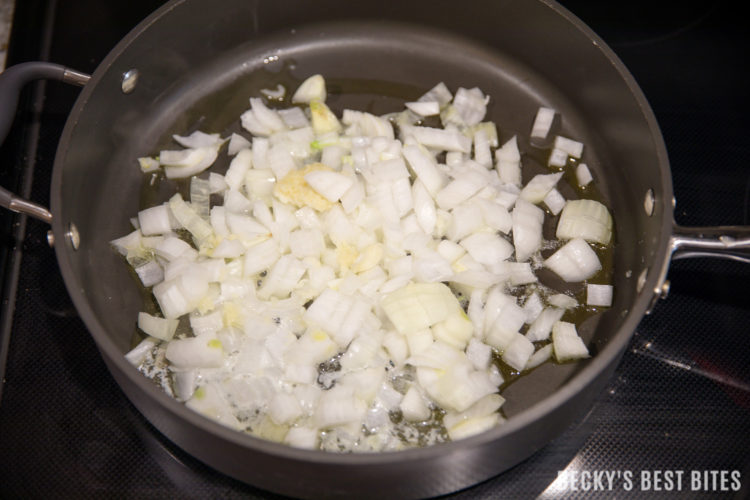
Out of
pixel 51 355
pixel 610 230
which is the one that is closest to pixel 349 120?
pixel 610 230

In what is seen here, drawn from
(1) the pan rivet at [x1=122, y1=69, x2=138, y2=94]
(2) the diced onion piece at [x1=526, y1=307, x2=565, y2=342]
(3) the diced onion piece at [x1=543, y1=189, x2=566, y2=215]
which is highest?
(1) the pan rivet at [x1=122, y1=69, x2=138, y2=94]

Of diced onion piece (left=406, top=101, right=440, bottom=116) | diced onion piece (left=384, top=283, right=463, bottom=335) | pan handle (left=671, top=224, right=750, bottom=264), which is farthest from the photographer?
diced onion piece (left=406, top=101, right=440, bottom=116)

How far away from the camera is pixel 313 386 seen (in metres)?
1.13

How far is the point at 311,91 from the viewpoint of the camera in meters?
1.48

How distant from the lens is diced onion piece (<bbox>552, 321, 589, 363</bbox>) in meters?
1.17

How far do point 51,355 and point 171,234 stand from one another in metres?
0.30

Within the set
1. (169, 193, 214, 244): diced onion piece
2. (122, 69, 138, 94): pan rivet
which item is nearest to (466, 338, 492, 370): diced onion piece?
(169, 193, 214, 244): diced onion piece

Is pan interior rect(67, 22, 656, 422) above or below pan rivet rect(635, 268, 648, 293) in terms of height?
above

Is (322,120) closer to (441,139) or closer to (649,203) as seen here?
(441,139)

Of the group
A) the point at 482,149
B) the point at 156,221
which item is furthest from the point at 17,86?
the point at 482,149

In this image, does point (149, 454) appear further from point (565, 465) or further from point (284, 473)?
point (565, 465)

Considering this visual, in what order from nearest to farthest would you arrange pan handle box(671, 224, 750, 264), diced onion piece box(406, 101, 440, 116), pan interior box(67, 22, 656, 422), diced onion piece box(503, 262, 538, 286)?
pan handle box(671, 224, 750, 264)
diced onion piece box(503, 262, 538, 286)
pan interior box(67, 22, 656, 422)
diced onion piece box(406, 101, 440, 116)

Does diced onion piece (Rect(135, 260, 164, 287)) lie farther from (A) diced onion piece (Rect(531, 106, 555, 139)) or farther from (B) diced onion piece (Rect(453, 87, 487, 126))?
(A) diced onion piece (Rect(531, 106, 555, 139))

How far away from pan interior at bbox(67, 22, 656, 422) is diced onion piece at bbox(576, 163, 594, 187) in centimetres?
3
